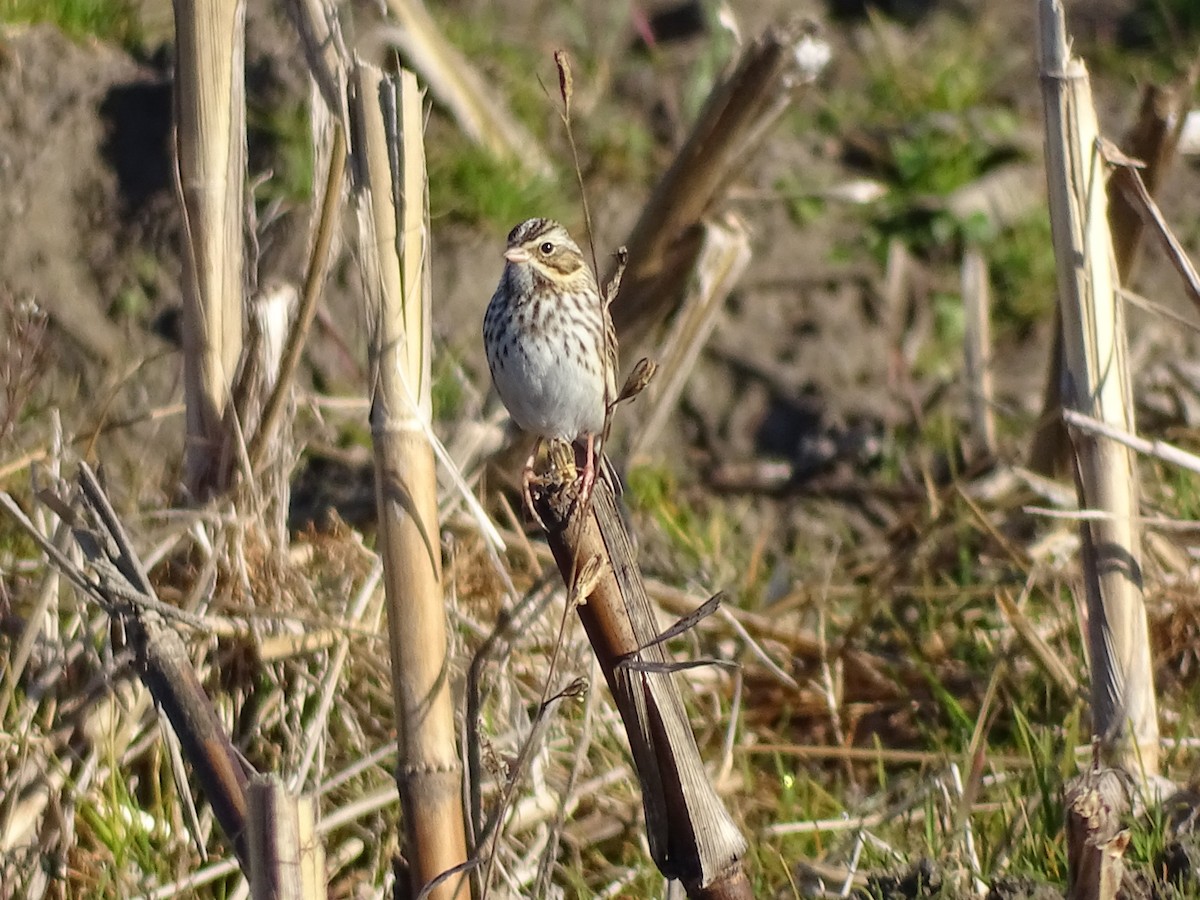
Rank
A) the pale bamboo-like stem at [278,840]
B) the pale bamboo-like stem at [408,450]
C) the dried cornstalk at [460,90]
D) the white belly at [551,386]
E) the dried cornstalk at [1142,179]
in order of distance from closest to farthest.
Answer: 1. the pale bamboo-like stem at [278,840]
2. the pale bamboo-like stem at [408,450]
3. the white belly at [551,386]
4. the dried cornstalk at [1142,179]
5. the dried cornstalk at [460,90]

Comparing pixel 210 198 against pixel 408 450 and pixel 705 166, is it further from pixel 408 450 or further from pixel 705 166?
pixel 705 166

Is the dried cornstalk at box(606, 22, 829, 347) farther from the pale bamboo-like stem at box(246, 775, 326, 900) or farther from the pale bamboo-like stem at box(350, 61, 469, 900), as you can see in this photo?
the pale bamboo-like stem at box(246, 775, 326, 900)

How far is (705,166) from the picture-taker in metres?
4.02

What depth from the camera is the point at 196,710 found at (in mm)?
2389

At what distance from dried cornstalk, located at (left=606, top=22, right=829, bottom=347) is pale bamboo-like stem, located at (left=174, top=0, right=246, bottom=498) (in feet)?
4.08

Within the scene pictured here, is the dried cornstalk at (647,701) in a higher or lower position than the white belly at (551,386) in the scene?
lower

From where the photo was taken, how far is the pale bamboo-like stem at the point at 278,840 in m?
2.06

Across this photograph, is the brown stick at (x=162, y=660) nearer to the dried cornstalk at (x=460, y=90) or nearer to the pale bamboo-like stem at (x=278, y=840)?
the pale bamboo-like stem at (x=278, y=840)

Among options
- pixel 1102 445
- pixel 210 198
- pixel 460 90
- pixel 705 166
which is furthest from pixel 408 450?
pixel 460 90

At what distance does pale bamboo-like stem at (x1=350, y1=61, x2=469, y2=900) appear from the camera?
2275 millimetres

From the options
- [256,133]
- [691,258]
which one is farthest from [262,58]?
[691,258]

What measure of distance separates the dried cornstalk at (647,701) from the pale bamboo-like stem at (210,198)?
1109mm

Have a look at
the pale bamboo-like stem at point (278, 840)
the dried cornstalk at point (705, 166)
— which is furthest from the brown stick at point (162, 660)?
the dried cornstalk at point (705, 166)

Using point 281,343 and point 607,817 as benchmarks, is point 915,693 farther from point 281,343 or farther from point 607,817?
point 281,343
